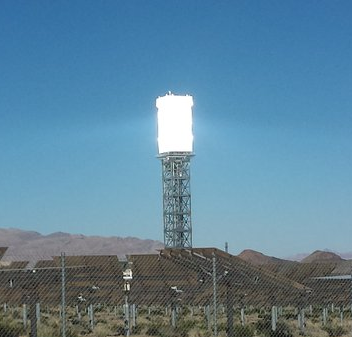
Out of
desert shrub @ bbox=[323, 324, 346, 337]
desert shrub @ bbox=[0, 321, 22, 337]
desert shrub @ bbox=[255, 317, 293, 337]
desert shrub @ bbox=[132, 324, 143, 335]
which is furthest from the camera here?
desert shrub @ bbox=[323, 324, 346, 337]

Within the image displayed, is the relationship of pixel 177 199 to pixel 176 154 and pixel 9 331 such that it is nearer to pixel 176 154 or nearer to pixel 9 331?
pixel 176 154

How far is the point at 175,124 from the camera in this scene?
8462 cm

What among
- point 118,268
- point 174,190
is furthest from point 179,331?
point 174,190

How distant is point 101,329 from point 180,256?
25.1ft

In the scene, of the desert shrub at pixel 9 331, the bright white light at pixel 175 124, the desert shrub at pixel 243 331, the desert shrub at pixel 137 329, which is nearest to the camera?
the desert shrub at pixel 9 331

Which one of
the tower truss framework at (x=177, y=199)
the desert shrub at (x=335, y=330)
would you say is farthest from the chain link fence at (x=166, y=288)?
the tower truss framework at (x=177, y=199)

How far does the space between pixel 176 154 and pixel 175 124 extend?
346 centimetres

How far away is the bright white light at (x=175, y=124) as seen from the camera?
8462 cm

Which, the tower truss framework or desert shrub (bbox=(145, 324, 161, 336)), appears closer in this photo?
desert shrub (bbox=(145, 324, 161, 336))

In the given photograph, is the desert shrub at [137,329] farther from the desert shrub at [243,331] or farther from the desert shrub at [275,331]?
the desert shrub at [275,331]

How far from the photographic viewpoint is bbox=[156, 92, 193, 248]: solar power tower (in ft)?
278

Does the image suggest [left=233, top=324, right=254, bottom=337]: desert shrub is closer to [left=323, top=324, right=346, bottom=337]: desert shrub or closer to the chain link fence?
the chain link fence

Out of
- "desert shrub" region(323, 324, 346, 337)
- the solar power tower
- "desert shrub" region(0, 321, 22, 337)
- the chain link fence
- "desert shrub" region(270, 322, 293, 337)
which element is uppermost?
the solar power tower

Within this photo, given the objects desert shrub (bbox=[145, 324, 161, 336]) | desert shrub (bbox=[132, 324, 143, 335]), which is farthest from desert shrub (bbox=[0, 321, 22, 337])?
desert shrub (bbox=[145, 324, 161, 336])
